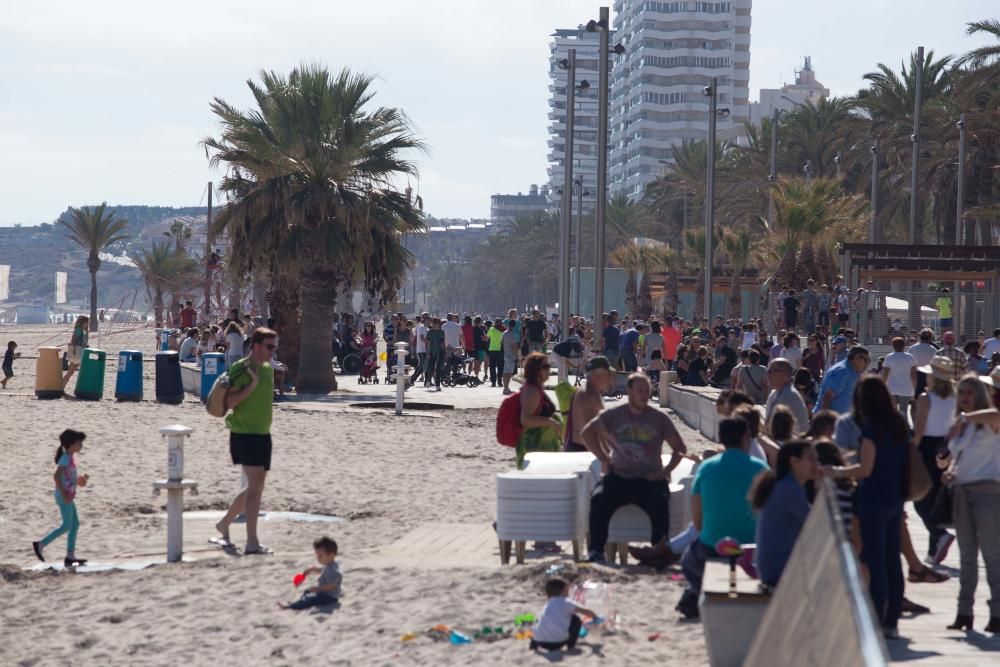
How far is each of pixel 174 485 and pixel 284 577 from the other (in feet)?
3.71

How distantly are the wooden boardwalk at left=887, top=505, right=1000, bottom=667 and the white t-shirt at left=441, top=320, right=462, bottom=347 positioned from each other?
22.8 metres

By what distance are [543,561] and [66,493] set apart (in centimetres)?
348

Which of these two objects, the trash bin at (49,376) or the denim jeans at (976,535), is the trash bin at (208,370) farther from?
the denim jeans at (976,535)

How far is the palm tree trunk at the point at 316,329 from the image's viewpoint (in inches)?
1132

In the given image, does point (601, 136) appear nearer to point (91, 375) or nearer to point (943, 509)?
point (91, 375)

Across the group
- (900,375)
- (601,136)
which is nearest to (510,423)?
(900,375)

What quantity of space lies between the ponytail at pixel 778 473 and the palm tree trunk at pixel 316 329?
22.4m

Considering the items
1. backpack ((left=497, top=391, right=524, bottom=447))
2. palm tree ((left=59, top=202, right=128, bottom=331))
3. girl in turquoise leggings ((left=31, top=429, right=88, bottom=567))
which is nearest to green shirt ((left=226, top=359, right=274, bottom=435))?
girl in turquoise leggings ((left=31, top=429, right=88, bottom=567))

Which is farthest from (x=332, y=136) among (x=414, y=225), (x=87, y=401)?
(x=87, y=401)

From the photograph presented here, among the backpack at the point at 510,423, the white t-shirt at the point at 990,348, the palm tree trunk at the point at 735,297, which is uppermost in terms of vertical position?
the palm tree trunk at the point at 735,297

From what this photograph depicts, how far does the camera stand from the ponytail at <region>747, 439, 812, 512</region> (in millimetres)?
6688

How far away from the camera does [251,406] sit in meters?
10.6

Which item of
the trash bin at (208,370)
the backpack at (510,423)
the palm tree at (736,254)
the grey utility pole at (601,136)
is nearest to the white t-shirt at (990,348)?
the grey utility pole at (601,136)

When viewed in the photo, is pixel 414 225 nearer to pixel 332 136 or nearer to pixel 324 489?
pixel 332 136
